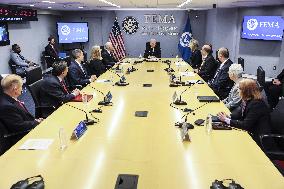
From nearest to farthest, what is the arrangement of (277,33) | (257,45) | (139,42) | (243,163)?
(243,163) → (277,33) → (257,45) → (139,42)

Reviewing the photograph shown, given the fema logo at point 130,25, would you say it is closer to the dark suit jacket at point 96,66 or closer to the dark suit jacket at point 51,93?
the dark suit jacket at point 96,66

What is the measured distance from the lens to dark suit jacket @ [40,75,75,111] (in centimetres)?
436

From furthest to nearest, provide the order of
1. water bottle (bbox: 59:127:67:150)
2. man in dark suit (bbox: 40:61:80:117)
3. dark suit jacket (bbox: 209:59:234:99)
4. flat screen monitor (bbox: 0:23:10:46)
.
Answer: flat screen monitor (bbox: 0:23:10:46) < dark suit jacket (bbox: 209:59:234:99) < man in dark suit (bbox: 40:61:80:117) < water bottle (bbox: 59:127:67:150)

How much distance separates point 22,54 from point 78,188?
318 inches

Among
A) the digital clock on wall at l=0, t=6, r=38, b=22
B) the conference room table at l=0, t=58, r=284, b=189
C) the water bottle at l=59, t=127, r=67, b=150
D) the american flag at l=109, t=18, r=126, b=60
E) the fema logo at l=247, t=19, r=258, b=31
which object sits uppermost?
the digital clock on wall at l=0, t=6, r=38, b=22

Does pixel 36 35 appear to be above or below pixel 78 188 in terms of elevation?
above

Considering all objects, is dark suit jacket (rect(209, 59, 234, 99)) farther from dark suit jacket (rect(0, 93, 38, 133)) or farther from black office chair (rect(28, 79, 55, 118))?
dark suit jacket (rect(0, 93, 38, 133))

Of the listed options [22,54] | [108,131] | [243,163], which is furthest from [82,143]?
[22,54]

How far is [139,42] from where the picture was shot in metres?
12.4

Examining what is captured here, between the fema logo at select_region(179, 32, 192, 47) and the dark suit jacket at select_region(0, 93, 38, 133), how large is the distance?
9.47 m

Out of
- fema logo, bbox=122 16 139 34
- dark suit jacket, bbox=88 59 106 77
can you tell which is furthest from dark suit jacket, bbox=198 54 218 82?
fema logo, bbox=122 16 139 34

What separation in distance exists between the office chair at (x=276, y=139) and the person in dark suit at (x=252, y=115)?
0.09 meters

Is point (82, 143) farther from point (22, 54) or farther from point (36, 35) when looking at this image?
point (36, 35)

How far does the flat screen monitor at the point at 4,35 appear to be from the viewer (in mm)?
7727
